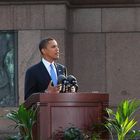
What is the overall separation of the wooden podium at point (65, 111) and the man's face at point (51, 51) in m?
1.09

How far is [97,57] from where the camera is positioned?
15.5 m

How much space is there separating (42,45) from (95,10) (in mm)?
7196

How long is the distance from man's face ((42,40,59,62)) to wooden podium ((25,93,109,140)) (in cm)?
109

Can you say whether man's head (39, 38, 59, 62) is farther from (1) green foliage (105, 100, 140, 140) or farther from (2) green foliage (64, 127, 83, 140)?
(2) green foliage (64, 127, 83, 140)

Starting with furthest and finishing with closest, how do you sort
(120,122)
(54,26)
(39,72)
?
(54,26) < (39,72) < (120,122)

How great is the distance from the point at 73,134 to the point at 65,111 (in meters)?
0.35

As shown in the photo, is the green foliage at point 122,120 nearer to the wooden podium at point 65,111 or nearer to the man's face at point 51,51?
the wooden podium at point 65,111

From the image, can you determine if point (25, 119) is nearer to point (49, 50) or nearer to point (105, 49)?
point (49, 50)

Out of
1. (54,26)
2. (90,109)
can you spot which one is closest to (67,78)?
(90,109)

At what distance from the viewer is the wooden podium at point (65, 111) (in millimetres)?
7398

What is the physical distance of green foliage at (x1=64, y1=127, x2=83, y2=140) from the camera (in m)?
7.17

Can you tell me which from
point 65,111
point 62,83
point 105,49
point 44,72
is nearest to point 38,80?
point 44,72

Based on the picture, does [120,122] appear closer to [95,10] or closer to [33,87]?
[33,87]

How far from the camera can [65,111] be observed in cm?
744
